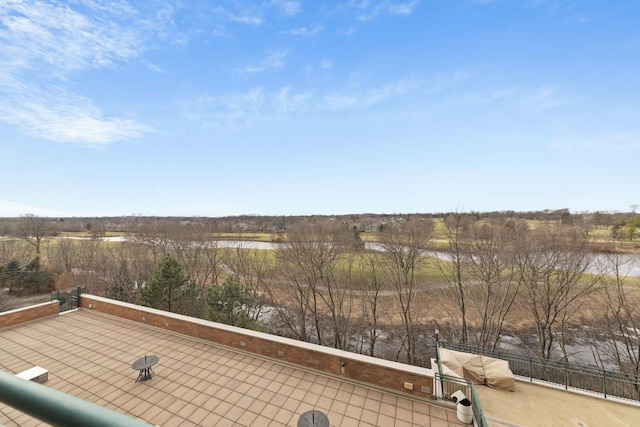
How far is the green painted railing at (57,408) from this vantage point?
2.43ft

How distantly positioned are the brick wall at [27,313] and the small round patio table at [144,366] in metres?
7.95

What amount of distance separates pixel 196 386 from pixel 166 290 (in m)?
12.4

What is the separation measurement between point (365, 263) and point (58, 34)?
22.1 m

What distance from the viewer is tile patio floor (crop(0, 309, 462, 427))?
24.0 ft

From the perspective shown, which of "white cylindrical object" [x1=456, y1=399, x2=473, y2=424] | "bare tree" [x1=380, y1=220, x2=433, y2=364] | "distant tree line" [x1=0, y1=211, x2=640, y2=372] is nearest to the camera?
"white cylindrical object" [x1=456, y1=399, x2=473, y2=424]

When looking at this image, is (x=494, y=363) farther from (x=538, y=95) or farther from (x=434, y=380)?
(x=538, y=95)

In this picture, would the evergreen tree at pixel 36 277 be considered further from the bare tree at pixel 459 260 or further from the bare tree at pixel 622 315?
the bare tree at pixel 622 315

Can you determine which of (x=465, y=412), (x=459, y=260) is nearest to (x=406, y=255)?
(x=459, y=260)

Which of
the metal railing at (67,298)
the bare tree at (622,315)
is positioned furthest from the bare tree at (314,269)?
the bare tree at (622,315)

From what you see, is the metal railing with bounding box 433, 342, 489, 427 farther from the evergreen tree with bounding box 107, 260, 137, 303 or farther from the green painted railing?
the evergreen tree with bounding box 107, 260, 137, 303

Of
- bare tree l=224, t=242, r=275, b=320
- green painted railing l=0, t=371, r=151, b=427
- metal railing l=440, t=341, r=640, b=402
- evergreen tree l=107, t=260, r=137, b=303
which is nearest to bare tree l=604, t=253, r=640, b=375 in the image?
metal railing l=440, t=341, r=640, b=402

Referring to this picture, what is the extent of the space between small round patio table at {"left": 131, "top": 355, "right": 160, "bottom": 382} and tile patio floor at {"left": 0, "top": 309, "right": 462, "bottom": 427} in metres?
0.19

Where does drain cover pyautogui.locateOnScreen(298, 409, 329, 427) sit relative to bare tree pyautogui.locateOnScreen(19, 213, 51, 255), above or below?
below

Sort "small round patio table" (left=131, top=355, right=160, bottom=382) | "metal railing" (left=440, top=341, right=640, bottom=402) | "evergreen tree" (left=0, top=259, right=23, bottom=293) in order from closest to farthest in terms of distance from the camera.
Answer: "small round patio table" (left=131, top=355, right=160, bottom=382)
"metal railing" (left=440, top=341, right=640, bottom=402)
"evergreen tree" (left=0, top=259, right=23, bottom=293)
